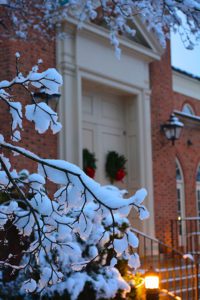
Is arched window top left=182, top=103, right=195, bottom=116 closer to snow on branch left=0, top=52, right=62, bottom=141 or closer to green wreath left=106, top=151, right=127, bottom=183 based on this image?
green wreath left=106, top=151, right=127, bottom=183

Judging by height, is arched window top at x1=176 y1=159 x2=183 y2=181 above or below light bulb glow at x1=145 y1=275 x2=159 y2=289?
above

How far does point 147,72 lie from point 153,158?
186 cm

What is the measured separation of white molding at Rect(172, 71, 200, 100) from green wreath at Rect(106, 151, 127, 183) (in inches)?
293

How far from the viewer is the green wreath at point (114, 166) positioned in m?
10.5

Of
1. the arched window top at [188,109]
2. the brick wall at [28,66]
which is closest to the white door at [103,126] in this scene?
the brick wall at [28,66]

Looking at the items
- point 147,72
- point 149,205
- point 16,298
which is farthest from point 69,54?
point 16,298

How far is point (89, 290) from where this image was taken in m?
6.02

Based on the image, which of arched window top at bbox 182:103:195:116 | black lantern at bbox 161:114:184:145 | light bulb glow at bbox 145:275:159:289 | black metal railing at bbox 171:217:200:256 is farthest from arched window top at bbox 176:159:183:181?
light bulb glow at bbox 145:275:159:289

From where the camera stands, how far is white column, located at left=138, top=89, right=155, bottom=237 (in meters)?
10.7

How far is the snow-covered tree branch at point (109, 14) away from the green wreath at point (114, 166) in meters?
2.66

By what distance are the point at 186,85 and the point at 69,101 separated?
990 centimetres

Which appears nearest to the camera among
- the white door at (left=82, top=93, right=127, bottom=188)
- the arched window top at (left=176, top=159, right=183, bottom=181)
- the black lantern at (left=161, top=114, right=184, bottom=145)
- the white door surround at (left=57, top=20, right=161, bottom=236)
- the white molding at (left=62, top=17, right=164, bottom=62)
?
the white door surround at (left=57, top=20, right=161, bottom=236)

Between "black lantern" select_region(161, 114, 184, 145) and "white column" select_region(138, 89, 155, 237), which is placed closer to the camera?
"white column" select_region(138, 89, 155, 237)

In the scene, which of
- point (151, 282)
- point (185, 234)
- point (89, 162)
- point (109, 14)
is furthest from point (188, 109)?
point (151, 282)
